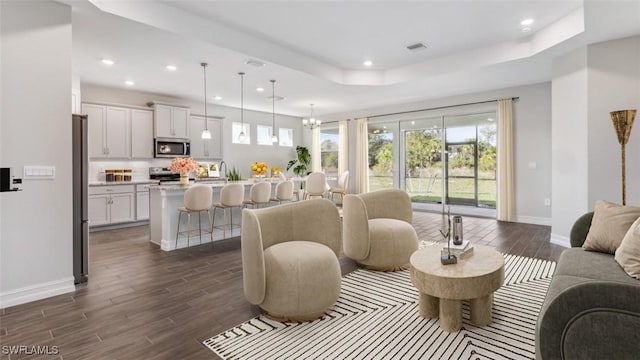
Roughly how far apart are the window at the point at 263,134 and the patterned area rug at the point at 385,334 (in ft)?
23.5

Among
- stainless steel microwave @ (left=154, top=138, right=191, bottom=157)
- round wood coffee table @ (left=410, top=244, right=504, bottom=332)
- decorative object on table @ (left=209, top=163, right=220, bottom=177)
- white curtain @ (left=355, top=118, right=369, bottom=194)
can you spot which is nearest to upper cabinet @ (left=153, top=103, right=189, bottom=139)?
stainless steel microwave @ (left=154, top=138, right=191, bottom=157)

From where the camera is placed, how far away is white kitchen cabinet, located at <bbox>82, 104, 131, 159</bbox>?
6.12 metres

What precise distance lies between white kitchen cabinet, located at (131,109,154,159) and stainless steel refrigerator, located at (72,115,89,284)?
3.63m

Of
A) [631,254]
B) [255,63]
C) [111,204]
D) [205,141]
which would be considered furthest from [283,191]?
[631,254]

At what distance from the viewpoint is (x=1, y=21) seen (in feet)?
8.97

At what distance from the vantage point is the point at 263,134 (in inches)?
375

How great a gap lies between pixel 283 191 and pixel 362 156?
12.7 feet

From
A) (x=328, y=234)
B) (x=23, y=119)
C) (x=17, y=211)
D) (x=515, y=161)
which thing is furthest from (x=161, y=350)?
(x=515, y=161)

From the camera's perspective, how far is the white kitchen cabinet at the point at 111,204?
5.88 m

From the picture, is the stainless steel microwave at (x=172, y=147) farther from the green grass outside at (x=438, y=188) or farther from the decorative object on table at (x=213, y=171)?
the green grass outside at (x=438, y=188)

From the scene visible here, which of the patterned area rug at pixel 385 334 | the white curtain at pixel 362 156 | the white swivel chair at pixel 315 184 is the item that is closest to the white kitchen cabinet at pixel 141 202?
the white swivel chair at pixel 315 184

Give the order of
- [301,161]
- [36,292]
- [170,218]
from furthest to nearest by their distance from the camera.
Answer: [301,161] < [170,218] < [36,292]

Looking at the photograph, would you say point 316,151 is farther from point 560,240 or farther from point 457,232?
point 457,232

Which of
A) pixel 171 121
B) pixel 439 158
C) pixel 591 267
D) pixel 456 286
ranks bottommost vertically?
pixel 456 286
